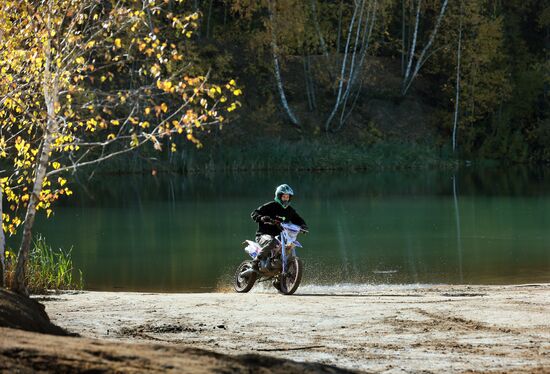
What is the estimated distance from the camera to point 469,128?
5397cm

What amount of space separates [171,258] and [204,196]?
14672 millimetres

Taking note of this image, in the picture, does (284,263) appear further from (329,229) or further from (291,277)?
(329,229)

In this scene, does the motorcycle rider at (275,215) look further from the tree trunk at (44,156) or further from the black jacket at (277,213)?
the tree trunk at (44,156)

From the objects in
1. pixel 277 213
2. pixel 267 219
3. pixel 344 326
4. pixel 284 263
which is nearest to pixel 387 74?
pixel 284 263

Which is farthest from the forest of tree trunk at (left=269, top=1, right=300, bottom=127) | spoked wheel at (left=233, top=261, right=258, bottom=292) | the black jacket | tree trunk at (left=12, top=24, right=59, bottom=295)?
tree trunk at (left=12, top=24, right=59, bottom=295)

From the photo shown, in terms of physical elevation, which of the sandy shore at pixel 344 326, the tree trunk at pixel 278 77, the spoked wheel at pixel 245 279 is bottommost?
the sandy shore at pixel 344 326

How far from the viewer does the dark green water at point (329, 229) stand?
19.2 metres

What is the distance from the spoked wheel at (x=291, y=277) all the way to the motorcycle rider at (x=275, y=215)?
0.34m

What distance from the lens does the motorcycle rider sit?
1421cm

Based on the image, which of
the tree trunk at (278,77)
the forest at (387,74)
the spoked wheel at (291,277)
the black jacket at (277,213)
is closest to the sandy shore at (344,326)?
the spoked wheel at (291,277)

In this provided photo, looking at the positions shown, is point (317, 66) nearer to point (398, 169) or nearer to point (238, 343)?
point (398, 169)

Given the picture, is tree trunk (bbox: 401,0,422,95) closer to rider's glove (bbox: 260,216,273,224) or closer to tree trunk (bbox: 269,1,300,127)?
tree trunk (bbox: 269,1,300,127)

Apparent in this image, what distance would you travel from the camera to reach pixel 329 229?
26.7 meters

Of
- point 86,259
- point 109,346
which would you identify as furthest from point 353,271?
point 109,346
